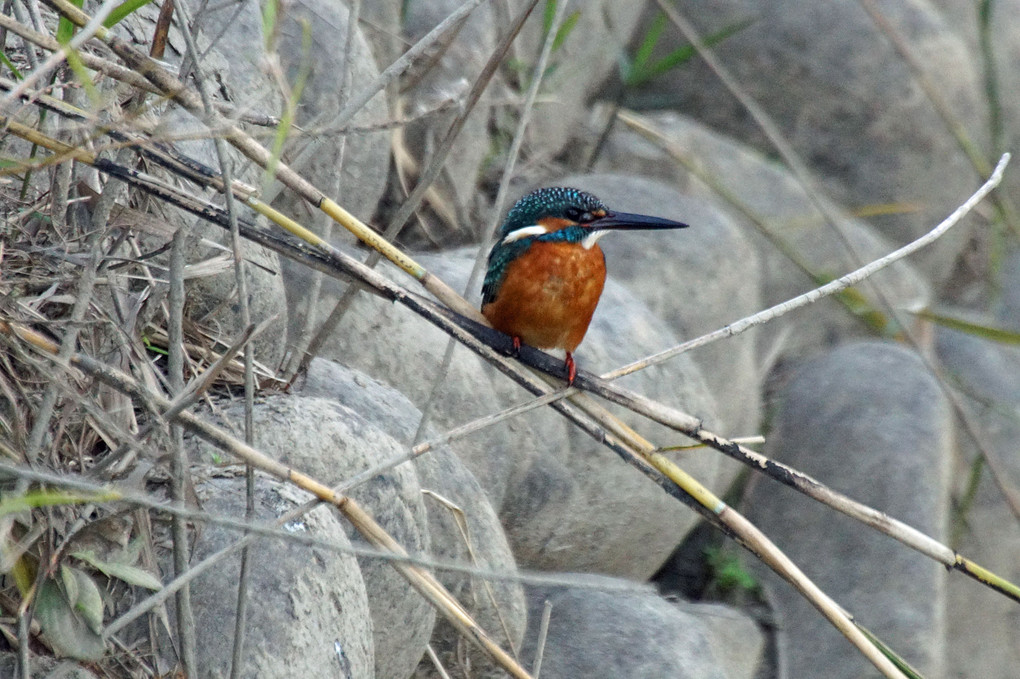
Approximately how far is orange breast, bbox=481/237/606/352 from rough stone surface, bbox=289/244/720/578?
0.38 meters

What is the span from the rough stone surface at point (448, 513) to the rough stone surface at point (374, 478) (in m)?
0.19

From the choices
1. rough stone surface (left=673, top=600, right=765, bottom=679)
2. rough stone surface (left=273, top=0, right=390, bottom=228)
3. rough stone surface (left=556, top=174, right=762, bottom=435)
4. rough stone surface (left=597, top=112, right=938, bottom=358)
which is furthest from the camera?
rough stone surface (left=597, top=112, right=938, bottom=358)

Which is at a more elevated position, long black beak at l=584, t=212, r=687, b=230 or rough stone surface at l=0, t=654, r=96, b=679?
long black beak at l=584, t=212, r=687, b=230

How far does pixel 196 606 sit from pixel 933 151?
506cm

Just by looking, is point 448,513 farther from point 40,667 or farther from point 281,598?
point 40,667

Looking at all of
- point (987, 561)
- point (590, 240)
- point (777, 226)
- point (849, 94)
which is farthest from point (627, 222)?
point (849, 94)

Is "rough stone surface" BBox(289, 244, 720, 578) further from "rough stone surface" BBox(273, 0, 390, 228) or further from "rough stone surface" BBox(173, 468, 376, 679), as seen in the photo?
"rough stone surface" BBox(173, 468, 376, 679)

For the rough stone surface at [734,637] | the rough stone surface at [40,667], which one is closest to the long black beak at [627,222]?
the rough stone surface at [40,667]

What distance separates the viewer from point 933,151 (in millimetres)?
5762

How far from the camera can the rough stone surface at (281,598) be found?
68.1 inches

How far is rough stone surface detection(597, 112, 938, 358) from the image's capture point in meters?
5.07

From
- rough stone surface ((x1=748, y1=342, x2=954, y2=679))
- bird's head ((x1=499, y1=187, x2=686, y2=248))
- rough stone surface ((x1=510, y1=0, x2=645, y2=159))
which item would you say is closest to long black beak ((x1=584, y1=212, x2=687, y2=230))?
bird's head ((x1=499, y1=187, x2=686, y2=248))

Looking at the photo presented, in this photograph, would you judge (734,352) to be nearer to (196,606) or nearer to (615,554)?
(615,554)

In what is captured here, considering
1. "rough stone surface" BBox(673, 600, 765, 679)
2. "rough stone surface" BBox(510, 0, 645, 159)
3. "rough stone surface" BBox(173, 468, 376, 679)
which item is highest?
"rough stone surface" BBox(510, 0, 645, 159)
